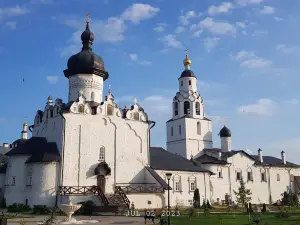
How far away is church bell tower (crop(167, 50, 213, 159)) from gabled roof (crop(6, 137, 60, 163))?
775 inches

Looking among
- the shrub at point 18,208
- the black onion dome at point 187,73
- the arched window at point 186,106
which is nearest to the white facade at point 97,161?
the shrub at point 18,208

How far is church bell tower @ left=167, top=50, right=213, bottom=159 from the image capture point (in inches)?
1884

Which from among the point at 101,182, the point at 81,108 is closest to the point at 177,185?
the point at 101,182

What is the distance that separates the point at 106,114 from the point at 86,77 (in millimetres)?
4517

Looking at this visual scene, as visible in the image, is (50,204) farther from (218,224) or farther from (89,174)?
(218,224)

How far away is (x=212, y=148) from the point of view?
48875 mm

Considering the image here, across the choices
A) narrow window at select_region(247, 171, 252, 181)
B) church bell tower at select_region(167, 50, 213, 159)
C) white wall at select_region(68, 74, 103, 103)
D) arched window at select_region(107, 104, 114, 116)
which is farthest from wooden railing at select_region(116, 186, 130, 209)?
narrow window at select_region(247, 171, 252, 181)

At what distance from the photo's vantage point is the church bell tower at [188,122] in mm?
47844

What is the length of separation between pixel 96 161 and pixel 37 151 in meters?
5.18

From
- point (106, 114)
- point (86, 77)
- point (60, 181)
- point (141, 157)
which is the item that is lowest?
point (60, 181)

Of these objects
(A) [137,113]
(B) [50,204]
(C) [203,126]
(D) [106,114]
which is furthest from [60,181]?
(C) [203,126]

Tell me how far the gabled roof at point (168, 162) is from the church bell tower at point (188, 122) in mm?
6928

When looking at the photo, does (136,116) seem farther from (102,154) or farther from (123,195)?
(123,195)

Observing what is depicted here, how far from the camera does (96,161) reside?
33.6 meters
